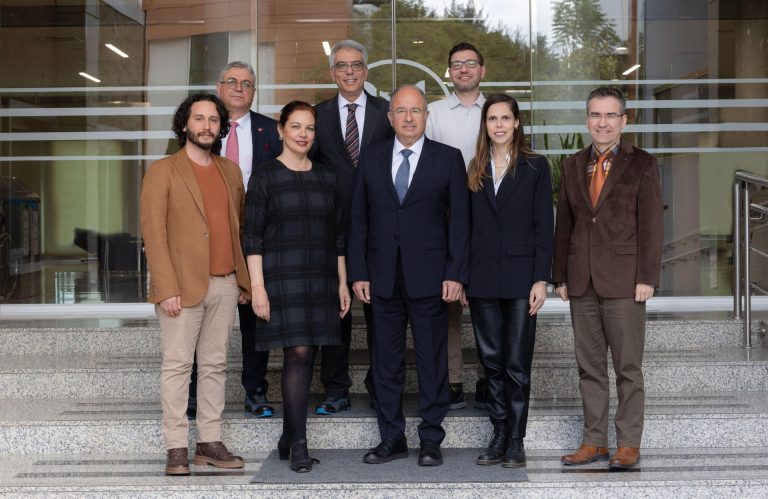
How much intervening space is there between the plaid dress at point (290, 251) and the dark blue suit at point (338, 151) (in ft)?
1.56

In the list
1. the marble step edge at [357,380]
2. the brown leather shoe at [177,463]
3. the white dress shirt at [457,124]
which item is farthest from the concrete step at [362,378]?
the white dress shirt at [457,124]

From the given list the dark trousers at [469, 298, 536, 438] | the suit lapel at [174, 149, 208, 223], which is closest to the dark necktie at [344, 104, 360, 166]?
the suit lapel at [174, 149, 208, 223]

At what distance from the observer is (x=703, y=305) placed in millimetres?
6531

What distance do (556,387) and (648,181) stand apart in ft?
4.63

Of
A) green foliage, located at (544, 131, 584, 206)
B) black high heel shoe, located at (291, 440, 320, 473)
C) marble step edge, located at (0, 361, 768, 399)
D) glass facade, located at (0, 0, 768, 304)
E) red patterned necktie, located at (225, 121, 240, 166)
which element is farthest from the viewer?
glass facade, located at (0, 0, 768, 304)

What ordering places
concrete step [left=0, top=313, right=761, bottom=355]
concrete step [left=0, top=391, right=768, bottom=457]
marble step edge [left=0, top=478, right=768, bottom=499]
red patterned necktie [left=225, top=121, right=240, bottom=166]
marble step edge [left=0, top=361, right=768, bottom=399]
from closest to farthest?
marble step edge [left=0, top=478, right=768, bottom=499], concrete step [left=0, top=391, right=768, bottom=457], red patterned necktie [left=225, top=121, right=240, bottom=166], marble step edge [left=0, top=361, right=768, bottom=399], concrete step [left=0, top=313, right=761, bottom=355]

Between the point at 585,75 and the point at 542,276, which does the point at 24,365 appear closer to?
the point at 542,276

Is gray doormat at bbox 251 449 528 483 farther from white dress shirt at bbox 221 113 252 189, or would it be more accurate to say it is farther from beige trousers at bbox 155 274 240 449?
white dress shirt at bbox 221 113 252 189

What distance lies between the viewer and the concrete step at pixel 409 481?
3658mm

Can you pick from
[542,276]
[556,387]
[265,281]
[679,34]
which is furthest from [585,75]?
[265,281]

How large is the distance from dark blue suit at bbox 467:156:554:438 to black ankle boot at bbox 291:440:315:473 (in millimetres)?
841

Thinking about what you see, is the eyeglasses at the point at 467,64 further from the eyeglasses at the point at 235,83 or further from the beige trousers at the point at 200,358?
the beige trousers at the point at 200,358

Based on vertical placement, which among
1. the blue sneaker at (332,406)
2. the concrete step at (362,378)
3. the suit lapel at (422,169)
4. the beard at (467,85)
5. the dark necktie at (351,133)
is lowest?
the blue sneaker at (332,406)

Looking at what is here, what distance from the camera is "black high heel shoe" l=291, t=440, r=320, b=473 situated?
386cm
